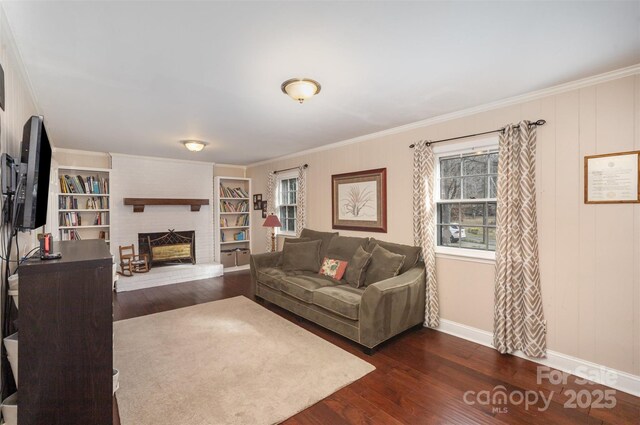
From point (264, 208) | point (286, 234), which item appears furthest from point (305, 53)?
point (264, 208)

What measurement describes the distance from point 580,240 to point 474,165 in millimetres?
1171

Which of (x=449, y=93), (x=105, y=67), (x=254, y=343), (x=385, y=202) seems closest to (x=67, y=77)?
(x=105, y=67)

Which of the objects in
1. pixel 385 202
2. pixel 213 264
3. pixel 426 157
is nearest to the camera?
pixel 426 157

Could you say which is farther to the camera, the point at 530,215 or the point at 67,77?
the point at 530,215

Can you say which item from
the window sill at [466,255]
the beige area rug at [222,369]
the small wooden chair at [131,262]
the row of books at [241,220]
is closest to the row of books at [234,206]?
the row of books at [241,220]

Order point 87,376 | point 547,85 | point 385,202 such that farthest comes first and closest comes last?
1. point 385,202
2. point 547,85
3. point 87,376

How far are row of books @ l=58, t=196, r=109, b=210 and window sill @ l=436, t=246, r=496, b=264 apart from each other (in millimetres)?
5723

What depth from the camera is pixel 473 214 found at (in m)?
3.27

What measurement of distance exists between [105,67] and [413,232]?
133 inches

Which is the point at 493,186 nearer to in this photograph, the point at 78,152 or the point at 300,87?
the point at 300,87

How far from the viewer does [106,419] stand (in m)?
1.56

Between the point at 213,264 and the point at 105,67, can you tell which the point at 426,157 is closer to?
the point at 105,67

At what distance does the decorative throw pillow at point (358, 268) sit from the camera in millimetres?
3584

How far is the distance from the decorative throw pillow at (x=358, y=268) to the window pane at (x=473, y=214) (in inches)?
46.7
